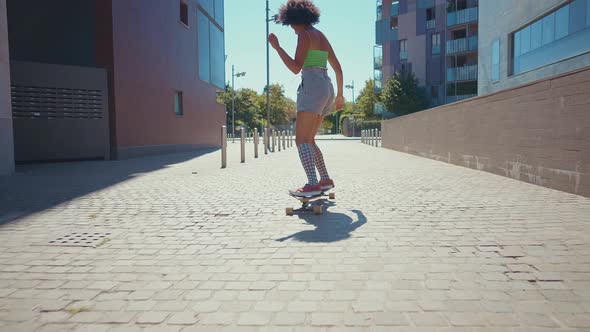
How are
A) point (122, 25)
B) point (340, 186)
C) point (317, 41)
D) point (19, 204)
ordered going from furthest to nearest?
point (122, 25), point (340, 186), point (19, 204), point (317, 41)

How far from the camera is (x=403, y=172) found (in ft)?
29.3

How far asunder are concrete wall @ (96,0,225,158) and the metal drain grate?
9747mm

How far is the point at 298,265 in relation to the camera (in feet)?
8.79

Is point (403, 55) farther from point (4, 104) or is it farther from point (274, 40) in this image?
point (274, 40)

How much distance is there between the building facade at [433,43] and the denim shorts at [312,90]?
106 ft

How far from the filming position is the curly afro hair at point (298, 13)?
186 inches

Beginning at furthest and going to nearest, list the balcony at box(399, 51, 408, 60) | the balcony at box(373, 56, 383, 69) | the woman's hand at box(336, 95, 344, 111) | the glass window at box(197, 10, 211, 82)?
the balcony at box(373, 56, 383, 69), the balcony at box(399, 51, 408, 60), the glass window at box(197, 10, 211, 82), the woman's hand at box(336, 95, 344, 111)

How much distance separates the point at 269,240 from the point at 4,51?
25.8ft

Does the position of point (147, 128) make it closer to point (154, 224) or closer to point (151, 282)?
point (154, 224)

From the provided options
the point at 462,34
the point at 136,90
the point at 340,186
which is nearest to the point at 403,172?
the point at 340,186

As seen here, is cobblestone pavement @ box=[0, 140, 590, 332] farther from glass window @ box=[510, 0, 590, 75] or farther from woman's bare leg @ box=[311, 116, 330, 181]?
glass window @ box=[510, 0, 590, 75]

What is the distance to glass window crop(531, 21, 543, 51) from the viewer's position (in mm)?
13234

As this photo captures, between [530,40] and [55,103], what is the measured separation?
49.0 ft

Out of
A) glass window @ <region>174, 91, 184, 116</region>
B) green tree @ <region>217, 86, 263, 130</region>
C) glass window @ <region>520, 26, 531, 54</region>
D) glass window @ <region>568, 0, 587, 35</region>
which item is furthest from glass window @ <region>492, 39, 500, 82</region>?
green tree @ <region>217, 86, 263, 130</region>
